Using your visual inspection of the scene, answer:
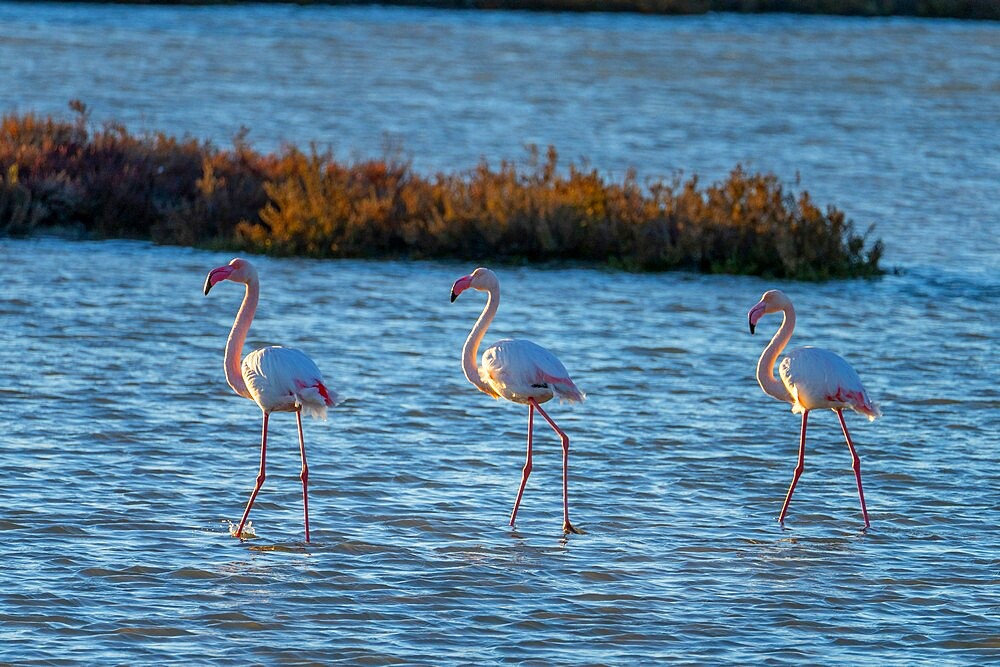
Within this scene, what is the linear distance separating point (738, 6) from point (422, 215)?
3322 cm

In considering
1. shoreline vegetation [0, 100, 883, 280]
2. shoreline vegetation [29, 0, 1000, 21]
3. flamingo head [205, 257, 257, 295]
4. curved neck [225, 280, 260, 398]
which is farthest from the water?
shoreline vegetation [29, 0, 1000, 21]

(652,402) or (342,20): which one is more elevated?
(342,20)

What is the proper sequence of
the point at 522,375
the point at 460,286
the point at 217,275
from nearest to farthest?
the point at 217,275
the point at 522,375
the point at 460,286

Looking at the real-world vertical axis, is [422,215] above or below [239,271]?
below

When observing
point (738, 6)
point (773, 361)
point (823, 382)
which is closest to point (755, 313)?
point (773, 361)

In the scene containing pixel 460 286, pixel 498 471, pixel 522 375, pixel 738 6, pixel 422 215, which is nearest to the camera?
pixel 522 375

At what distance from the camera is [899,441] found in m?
10.2

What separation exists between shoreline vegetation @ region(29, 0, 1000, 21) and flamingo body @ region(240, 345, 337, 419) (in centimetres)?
3583

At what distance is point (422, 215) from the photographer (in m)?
15.5

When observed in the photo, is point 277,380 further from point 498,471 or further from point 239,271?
point 498,471

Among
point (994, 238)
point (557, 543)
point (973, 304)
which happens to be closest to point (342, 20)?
point (994, 238)

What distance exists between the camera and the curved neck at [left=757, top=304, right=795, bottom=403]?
871cm

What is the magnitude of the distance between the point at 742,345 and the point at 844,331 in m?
0.90

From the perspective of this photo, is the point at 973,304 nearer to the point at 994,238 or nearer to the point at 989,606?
the point at 994,238
